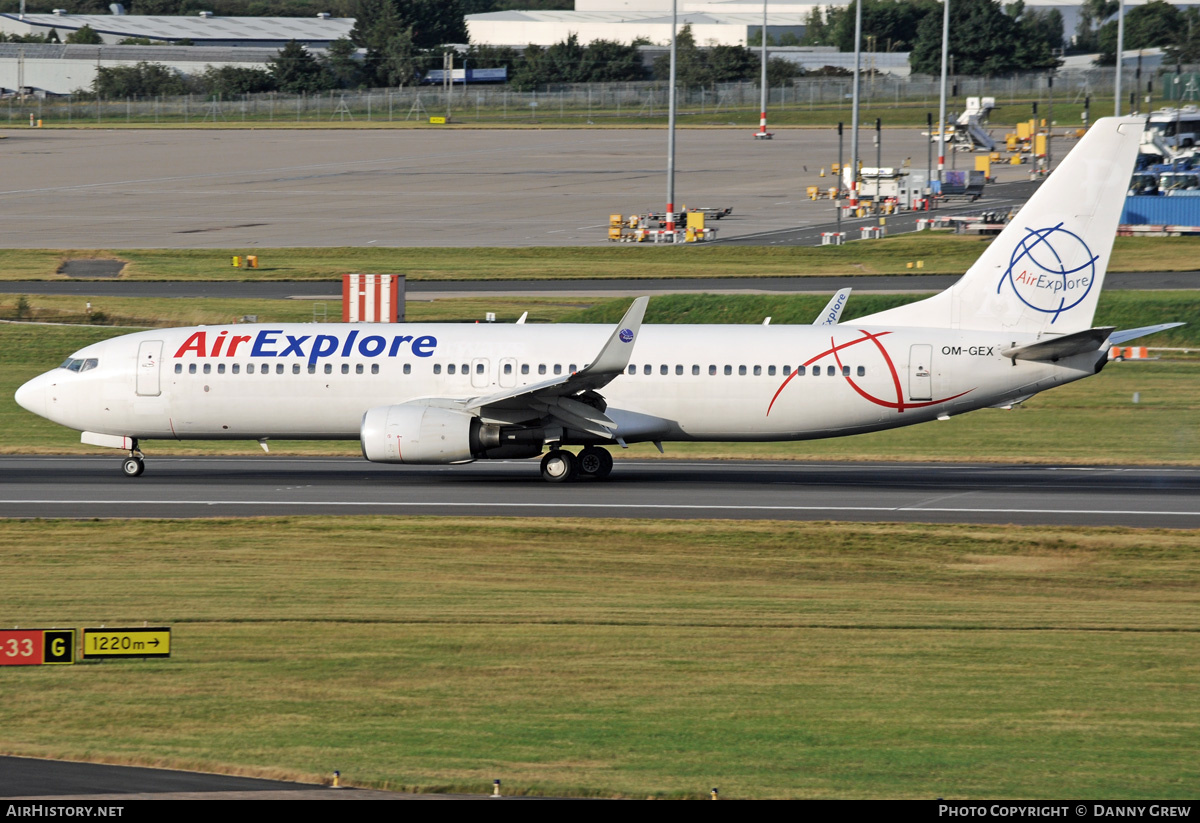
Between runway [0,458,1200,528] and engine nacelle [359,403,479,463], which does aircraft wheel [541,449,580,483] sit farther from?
engine nacelle [359,403,479,463]

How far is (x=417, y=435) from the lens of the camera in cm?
3541

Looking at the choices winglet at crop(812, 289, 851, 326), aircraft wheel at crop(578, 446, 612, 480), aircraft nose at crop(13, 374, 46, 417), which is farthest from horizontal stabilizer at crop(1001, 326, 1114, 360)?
aircraft nose at crop(13, 374, 46, 417)

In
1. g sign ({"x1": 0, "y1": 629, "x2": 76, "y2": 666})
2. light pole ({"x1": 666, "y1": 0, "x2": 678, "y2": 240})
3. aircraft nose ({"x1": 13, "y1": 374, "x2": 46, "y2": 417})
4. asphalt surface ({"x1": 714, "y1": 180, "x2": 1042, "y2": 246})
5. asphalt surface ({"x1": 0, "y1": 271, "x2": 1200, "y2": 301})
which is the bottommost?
g sign ({"x1": 0, "y1": 629, "x2": 76, "y2": 666})

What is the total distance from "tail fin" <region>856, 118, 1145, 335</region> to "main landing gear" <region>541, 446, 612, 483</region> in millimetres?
9473

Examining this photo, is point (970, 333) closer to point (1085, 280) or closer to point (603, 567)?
point (1085, 280)

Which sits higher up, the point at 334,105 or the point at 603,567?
the point at 334,105

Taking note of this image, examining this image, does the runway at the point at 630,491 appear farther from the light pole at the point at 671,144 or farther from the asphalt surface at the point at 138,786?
the light pole at the point at 671,144

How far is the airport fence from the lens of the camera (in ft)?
594

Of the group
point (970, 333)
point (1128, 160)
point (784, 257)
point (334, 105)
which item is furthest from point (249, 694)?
point (334, 105)

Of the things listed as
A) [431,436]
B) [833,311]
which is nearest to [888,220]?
[833,311]

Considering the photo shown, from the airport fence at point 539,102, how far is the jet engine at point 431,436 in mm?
146115

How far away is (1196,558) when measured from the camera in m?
28.6

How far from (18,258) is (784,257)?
4245 centimetres

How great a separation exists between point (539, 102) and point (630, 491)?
6441 inches
